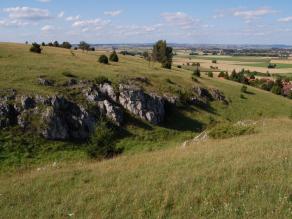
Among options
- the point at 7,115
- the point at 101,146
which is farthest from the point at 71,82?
the point at 101,146

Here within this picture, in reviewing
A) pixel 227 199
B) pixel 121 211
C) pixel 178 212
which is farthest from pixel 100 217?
pixel 227 199

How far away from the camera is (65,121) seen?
4319 centimetres

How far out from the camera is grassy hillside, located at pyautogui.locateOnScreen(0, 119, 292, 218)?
1102 centimetres

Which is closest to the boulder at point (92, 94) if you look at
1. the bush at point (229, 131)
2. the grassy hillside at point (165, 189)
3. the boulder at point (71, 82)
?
the boulder at point (71, 82)

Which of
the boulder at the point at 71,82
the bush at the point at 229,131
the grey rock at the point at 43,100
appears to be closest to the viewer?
the bush at the point at 229,131

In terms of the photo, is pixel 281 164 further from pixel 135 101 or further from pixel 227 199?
pixel 135 101

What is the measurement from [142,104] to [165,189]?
38991 millimetres

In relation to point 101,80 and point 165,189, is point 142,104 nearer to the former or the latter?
point 101,80

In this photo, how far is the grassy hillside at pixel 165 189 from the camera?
11023mm

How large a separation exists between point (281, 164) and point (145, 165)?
534 centimetres

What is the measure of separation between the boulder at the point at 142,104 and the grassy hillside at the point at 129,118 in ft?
4.29

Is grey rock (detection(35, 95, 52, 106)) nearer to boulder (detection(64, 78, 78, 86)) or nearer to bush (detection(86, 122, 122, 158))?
boulder (detection(64, 78, 78, 86))

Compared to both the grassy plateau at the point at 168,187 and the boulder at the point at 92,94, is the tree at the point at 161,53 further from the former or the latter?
the grassy plateau at the point at 168,187

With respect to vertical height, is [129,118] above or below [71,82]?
below
